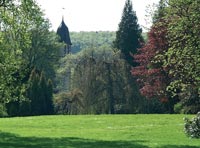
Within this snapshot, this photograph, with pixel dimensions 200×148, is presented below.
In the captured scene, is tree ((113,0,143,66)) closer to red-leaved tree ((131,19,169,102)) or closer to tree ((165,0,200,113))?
red-leaved tree ((131,19,169,102))

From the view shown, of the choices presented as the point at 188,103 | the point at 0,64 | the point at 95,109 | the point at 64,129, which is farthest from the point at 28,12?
the point at 95,109

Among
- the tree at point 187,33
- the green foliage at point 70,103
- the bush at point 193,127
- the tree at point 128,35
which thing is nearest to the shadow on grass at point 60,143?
the bush at point 193,127

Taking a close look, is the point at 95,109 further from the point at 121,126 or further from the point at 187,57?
the point at 187,57

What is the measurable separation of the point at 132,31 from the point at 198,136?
57036 mm

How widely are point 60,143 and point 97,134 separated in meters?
3.66

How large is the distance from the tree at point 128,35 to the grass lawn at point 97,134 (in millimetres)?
38883

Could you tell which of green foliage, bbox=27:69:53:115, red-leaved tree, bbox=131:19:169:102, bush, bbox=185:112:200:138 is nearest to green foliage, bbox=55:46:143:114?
green foliage, bbox=27:69:53:115

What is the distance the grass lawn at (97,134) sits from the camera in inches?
836

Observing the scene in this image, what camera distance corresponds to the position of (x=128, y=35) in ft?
242

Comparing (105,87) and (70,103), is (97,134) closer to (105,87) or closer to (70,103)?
(105,87)

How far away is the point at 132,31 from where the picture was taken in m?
74.8

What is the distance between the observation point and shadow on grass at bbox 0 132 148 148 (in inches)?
815

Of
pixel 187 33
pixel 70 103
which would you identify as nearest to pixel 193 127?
pixel 187 33

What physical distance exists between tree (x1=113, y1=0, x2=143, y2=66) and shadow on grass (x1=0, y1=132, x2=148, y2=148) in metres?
47.1
